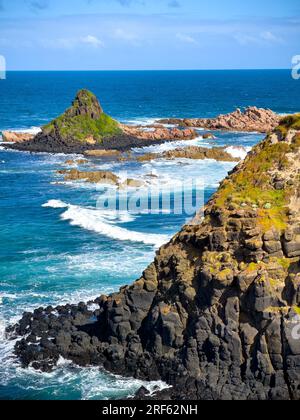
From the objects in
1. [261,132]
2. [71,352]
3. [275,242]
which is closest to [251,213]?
[275,242]

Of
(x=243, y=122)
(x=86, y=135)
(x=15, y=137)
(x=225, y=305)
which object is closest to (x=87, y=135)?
(x=86, y=135)

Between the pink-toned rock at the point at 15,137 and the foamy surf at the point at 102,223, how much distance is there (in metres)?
51.0

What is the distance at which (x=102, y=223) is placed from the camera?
64.9m

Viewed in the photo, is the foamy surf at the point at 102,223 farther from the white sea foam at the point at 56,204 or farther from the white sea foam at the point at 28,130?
the white sea foam at the point at 28,130

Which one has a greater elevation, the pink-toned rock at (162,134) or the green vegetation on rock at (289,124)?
the pink-toned rock at (162,134)

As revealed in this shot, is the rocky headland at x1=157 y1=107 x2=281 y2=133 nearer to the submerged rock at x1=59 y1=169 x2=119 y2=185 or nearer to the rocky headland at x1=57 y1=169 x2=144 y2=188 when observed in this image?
the rocky headland at x1=57 y1=169 x2=144 y2=188

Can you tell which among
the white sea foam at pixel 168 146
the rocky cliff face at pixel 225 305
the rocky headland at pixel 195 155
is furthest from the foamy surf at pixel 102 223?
the white sea foam at pixel 168 146

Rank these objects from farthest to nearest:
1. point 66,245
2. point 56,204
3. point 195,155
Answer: point 195,155, point 56,204, point 66,245

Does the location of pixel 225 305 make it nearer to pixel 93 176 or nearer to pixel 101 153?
pixel 93 176

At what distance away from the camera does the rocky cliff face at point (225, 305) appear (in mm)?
31719

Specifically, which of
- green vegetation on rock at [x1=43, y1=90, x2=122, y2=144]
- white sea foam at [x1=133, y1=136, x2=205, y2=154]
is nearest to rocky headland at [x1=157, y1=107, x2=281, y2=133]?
white sea foam at [x1=133, y1=136, x2=205, y2=154]

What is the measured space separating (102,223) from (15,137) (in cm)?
6486

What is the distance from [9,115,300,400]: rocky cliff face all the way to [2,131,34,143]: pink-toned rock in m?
89.6

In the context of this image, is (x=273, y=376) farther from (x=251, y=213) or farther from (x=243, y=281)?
(x=251, y=213)
